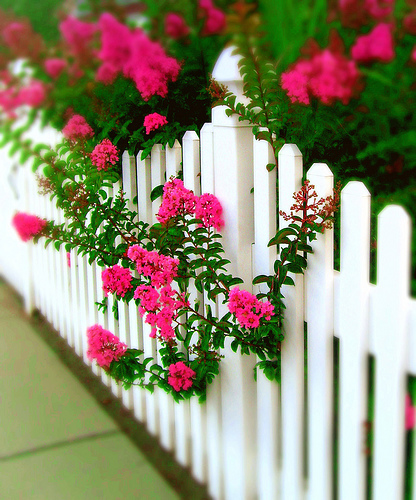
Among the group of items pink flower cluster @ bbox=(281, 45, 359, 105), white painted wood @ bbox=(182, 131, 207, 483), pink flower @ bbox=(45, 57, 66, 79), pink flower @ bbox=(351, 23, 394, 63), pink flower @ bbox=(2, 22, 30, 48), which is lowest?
white painted wood @ bbox=(182, 131, 207, 483)

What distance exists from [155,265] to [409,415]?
2.45ft

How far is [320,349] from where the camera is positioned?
154cm

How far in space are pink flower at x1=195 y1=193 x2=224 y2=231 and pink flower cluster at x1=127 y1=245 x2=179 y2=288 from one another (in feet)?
0.49

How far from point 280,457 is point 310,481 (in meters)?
0.22

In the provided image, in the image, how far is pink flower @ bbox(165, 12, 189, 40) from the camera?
3.11ft

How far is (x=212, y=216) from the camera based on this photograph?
5.86 feet

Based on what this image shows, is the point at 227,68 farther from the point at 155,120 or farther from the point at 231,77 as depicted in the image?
the point at 155,120

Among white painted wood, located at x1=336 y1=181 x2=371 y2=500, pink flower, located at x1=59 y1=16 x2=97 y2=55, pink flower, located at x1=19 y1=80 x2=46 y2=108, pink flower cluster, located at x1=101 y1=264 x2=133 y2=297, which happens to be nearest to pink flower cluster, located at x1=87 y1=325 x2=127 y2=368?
pink flower cluster, located at x1=101 y1=264 x2=133 y2=297

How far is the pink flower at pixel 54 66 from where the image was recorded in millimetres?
1103

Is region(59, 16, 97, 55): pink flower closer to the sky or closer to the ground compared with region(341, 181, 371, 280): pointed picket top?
closer to the sky

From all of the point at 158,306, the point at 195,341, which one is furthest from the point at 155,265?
the point at 195,341

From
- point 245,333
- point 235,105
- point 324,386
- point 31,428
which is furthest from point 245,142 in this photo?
point 31,428

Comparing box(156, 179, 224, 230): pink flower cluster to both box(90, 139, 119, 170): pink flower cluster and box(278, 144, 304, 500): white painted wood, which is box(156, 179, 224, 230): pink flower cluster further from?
box(90, 139, 119, 170): pink flower cluster

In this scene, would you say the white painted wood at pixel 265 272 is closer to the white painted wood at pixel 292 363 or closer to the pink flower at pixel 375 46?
the white painted wood at pixel 292 363
